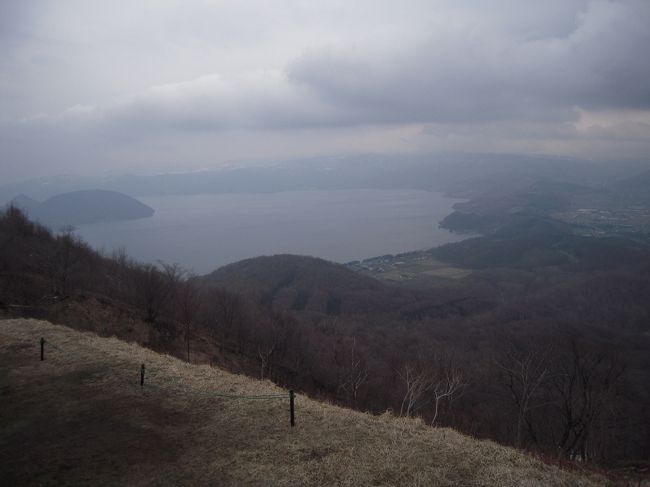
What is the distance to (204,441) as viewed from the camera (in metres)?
8.03

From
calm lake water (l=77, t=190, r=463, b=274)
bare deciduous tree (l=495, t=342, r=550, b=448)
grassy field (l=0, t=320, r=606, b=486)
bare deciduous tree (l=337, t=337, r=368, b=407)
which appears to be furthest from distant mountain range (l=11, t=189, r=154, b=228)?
grassy field (l=0, t=320, r=606, b=486)

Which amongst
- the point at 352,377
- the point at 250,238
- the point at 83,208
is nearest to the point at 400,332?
the point at 352,377

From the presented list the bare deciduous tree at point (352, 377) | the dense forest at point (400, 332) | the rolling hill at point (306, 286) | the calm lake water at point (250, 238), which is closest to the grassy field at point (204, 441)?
the dense forest at point (400, 332)

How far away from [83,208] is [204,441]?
19540 centimetres

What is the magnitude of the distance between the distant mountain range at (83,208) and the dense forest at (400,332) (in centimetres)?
10982

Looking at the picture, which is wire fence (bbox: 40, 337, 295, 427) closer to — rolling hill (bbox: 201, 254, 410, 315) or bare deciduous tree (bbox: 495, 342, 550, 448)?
bare deciduous tree (bbox: 495, 342, 550, 448)

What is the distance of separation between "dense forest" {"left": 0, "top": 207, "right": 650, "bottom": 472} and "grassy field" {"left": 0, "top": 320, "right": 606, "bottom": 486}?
700cm

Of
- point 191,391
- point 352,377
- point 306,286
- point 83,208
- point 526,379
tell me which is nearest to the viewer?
point 191,391

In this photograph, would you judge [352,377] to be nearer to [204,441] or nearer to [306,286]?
[204,441]

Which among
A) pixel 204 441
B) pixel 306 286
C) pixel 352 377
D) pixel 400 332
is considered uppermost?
pixel 204 441

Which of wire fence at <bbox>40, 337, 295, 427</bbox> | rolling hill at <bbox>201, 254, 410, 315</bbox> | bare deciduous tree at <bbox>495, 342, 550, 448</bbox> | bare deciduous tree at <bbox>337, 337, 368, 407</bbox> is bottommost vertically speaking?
rolling hill at <bbox>201, 254, 410, 315</bbox>

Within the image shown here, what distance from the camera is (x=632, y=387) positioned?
33969 mm

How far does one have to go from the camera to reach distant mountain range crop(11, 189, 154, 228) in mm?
162125

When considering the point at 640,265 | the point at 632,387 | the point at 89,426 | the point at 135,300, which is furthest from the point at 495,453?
the point at 640,265
